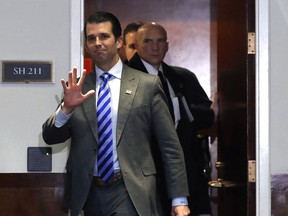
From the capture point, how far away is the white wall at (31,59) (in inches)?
125

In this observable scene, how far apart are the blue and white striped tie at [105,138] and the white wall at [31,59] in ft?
1.27

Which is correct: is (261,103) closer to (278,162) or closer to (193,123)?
(278,162)

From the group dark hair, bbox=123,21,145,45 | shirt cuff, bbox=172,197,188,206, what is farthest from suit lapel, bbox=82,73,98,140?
dark hair, bbox=123,21,145,45

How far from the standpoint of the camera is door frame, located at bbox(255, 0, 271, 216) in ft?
10.5

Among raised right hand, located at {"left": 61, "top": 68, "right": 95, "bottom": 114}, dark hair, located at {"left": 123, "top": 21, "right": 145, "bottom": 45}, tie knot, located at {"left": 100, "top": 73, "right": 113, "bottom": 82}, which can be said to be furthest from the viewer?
dark hair, located at {"left": 123, "top": 21, "right": 145, "bottom": 45}

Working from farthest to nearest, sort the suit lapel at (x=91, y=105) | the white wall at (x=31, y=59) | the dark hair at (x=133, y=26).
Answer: the dark hair at (x=133, y=26) → the white wall at (x=31, y=59) → the suit lapel at (x=91, y=105)

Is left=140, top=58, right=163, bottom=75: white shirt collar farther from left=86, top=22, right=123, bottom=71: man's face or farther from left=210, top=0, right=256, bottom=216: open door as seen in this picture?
left=86, top=22, right=123, bottom=71: man's face

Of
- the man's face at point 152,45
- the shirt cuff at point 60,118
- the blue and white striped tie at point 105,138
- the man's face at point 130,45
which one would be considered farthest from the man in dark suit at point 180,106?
the shirt cuff at point 60,118

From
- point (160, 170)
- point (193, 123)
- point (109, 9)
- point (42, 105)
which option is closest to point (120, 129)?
point (42, 105)

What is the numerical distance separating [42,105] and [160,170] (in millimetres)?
743

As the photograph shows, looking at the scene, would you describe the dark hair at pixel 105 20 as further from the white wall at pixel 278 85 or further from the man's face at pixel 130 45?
the man's face at pixel 130 45

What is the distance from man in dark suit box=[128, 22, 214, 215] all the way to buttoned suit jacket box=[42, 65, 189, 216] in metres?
0.82

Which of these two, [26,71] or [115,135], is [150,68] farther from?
[115,135]

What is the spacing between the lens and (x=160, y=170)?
3518mm
